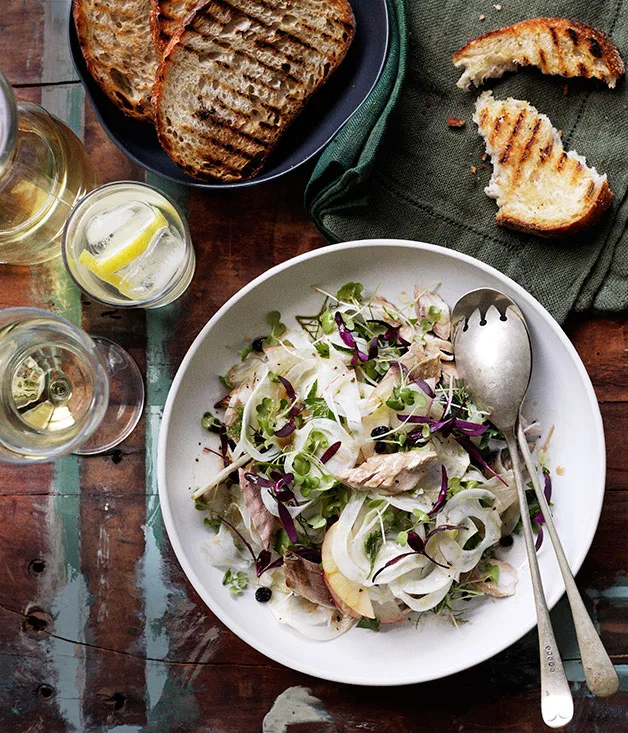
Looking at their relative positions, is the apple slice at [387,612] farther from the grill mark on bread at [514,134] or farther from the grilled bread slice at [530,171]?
the grill mark on bread at [514,134]

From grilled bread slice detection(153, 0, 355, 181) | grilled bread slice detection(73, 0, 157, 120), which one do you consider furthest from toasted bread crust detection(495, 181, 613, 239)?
grilled bread slice detection(73, 0, 157, 120)

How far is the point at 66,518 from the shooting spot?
2121 mm

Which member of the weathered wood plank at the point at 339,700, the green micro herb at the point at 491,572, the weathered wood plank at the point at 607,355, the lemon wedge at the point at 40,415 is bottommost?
the weathered wood plank at the point at 339,700

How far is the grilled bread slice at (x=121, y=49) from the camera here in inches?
75.4

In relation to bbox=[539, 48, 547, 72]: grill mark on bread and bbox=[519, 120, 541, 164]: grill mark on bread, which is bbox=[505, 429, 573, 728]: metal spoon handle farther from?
bbox=[539, 48, 547, 72]: grill mark on bread

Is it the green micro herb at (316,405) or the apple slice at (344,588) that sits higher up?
the green micro herb at (316,405)

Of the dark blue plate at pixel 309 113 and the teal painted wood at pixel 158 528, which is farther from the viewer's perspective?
the teal painted wood at pixel 158 528

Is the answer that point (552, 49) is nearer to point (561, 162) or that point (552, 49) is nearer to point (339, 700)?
point (561, 162)

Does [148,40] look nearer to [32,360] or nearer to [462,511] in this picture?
[32,360]

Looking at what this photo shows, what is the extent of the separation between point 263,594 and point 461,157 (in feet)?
4.13

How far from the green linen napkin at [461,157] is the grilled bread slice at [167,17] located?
19.4 inches

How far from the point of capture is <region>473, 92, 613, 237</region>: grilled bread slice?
191 centimetres

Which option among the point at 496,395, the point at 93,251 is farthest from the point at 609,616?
the point at 93,251

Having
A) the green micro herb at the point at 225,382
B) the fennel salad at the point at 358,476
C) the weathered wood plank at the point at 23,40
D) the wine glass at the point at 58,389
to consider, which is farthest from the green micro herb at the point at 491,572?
the weathered wood plank at the point at 23,40
